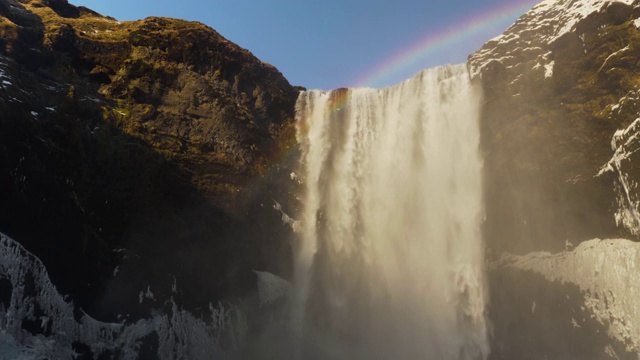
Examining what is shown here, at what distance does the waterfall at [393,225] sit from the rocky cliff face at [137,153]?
334 centimetres

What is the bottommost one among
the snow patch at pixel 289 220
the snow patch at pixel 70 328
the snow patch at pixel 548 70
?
the snow patch at pixel 70 328

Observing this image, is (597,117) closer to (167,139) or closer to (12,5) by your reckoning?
(167,139)

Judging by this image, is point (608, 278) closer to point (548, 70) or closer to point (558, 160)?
point (558, 160)

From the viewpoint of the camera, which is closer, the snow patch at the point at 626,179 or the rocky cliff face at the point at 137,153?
the rocky cliff face at the point at 137,153

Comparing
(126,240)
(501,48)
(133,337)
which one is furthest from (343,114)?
(133,337)

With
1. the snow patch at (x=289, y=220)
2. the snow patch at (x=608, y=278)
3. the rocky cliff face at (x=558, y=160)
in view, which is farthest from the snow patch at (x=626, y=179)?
the snow patch at (x=289, y=220)

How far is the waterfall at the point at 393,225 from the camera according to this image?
32.9 m

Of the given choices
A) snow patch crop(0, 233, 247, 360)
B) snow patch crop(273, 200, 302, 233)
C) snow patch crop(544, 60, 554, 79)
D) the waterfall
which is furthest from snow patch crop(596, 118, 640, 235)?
snow patch crop(0, 233, 247, 360)

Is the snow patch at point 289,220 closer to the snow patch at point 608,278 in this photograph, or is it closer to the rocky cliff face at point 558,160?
the rocky cliff face at point 558,160

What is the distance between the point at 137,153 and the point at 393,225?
19.5 meters

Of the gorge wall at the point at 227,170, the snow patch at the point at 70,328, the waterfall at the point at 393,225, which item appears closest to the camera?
the snow patch at the point at 70,328

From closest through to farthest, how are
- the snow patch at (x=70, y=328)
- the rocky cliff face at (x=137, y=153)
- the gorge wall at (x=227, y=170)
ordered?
the snow patch at (x=70, y=328)
the rocky cliff face at (x=137, y=153)
the gorge wall at (x=227, y=170)

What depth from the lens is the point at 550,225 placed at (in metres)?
30.4

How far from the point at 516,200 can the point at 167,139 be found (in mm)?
24219
